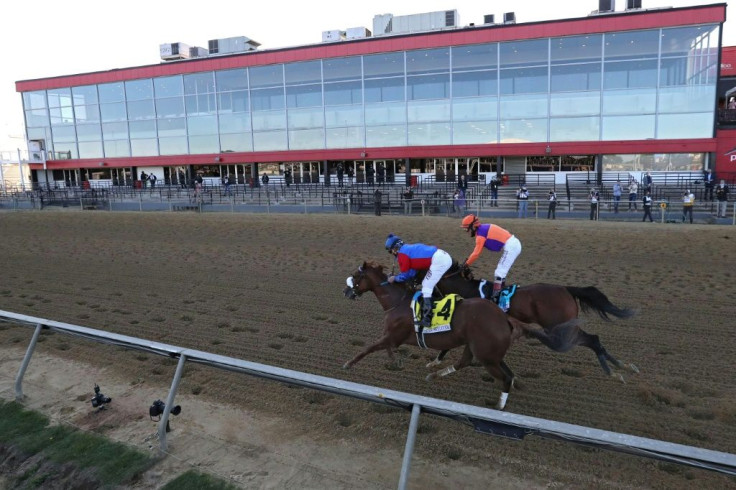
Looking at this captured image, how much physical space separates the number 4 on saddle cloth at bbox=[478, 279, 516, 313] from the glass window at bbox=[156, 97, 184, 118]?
3827 centimetres

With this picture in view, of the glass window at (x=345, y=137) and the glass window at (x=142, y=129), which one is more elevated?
the glass window at (x=142, y=129)

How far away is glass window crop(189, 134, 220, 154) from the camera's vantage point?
128 feet

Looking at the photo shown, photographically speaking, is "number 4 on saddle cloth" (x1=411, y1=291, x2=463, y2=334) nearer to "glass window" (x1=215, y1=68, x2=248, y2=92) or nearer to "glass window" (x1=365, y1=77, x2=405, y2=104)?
"glass window" (x1=365, y1=77, x2=405, y2=104)

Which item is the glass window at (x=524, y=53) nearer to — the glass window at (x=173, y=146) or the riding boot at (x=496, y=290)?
the glass window at (x=173, y=146)

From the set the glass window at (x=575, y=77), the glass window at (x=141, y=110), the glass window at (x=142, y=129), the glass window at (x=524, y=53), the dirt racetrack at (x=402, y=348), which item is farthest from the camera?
the glass window at (x=142, y=129)

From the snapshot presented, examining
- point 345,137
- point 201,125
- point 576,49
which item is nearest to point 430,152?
Answer: point 345,137

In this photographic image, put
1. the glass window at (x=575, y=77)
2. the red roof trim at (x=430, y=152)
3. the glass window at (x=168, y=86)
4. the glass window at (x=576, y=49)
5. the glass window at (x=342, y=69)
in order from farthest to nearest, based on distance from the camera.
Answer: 1. the glass window at (x=168, y=86)
2. the glass window at (x=342, y=69)
3. the glass window at (x=575, y=77)
4. the glass window at (x=576, y=49)
5. the red roof trim at (x=430, y=152)

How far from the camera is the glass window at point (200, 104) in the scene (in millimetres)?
38562

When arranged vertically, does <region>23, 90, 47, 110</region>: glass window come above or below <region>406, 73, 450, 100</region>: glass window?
above

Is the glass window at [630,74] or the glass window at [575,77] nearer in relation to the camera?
the glass window at [630,74]

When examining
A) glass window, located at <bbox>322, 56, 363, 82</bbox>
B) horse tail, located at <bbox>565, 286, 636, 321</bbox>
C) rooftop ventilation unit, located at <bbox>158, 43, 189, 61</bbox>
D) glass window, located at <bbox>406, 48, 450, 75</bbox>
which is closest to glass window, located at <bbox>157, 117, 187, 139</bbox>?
rooftop ventilation unit, located at <bbox>158, 43, 189, 61</bbox>

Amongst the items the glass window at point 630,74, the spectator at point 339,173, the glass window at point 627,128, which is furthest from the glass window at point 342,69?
the glass window at point 627,128

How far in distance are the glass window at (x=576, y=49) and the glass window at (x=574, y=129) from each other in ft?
11.5

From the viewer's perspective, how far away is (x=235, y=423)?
4.95 meters
